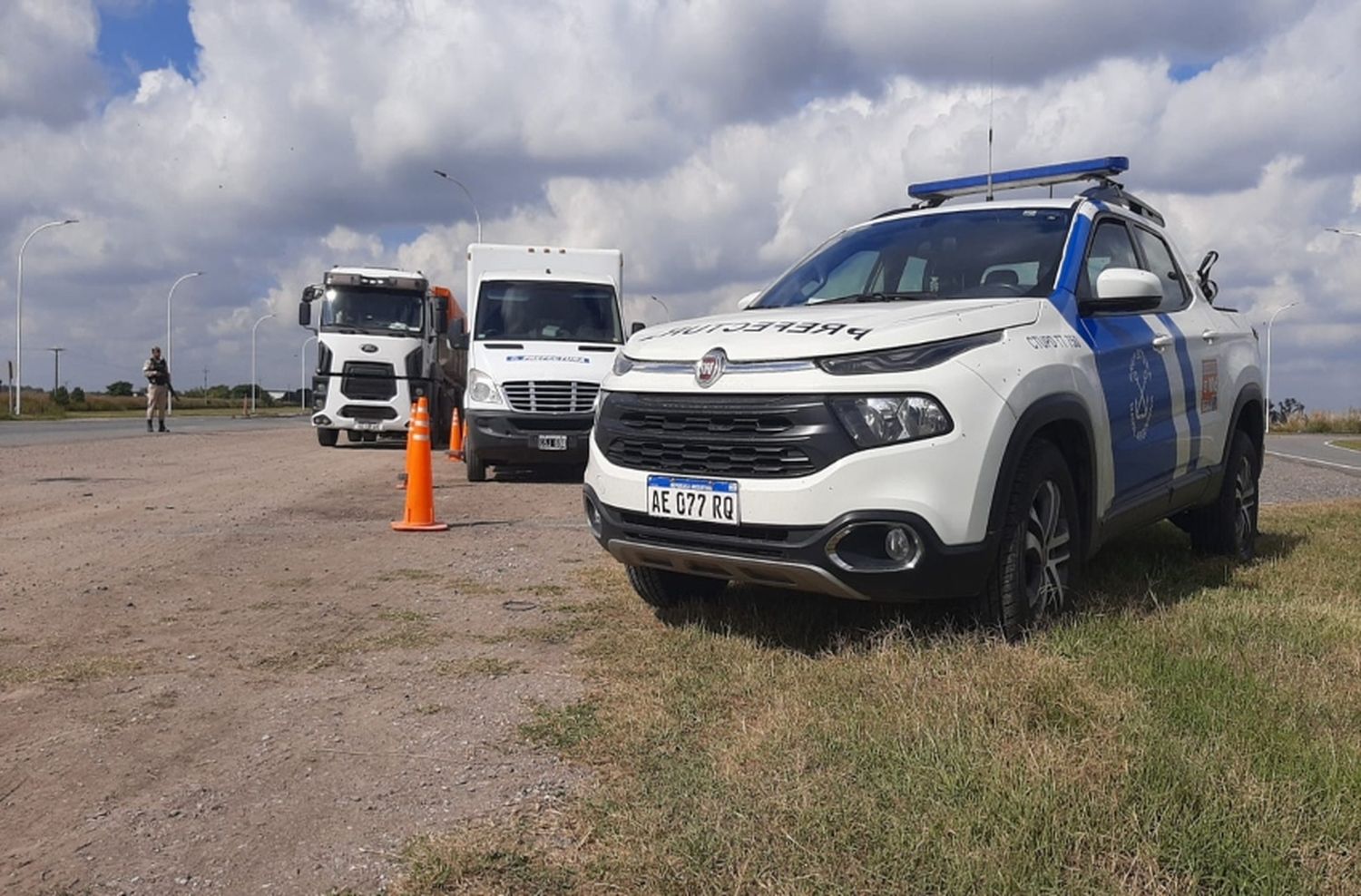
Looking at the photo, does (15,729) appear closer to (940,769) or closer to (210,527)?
(940,769)

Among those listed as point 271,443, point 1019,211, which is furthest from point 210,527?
point 271,443

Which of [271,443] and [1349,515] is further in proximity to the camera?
[271,443]

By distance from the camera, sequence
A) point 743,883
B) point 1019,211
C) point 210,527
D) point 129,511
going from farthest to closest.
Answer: point 129,511 → point 210,527 → point 1019,211 → point 743,883

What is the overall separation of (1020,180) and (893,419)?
3.24 meters

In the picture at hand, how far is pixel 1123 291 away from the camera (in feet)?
15.5

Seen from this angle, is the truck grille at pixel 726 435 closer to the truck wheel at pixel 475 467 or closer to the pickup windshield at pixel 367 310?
the truck wheel at pixel 475 467

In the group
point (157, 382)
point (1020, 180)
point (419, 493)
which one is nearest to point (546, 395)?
point (419, 493)

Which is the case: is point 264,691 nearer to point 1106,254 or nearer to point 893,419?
point 893,419

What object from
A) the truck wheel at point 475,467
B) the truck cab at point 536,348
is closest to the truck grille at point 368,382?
the truck cab at point 536,348

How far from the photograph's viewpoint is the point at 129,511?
9492 mm

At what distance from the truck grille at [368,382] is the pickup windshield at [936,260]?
14728 mm

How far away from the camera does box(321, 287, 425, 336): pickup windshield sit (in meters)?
19.6

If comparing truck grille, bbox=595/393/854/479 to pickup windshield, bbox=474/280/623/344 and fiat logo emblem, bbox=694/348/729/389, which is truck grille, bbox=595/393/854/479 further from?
pickup windshield, bbox=474/280/623/344

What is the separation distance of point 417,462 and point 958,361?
541 centimetres
